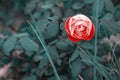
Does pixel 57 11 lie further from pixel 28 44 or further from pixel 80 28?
pixel 80 28

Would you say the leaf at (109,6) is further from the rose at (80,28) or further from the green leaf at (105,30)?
the rose at (80,28)

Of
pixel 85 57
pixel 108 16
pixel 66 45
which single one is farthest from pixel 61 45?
pixel 108 16

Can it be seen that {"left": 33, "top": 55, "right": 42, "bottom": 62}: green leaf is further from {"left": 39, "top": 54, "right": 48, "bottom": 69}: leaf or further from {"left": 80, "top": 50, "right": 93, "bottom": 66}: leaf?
{"left": 80, "top": 50, "right": 93, "bottom": 66}: leaf

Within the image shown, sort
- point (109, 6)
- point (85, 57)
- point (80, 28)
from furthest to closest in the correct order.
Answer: point (109, 6), point (85, 57), point (80, 28)

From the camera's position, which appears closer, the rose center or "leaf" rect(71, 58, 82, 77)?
the rose center

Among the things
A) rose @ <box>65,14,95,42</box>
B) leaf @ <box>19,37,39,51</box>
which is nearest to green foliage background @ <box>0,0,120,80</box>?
leaf @ <box>19,37,39,51</box>

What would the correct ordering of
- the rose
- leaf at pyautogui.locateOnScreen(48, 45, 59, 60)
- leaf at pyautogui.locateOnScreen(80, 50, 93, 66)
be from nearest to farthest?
the rose < leaf at pyautogui.locateOnScreen(80, 50, 93, 66) < leaf at pyautogui.locateOnScreen(48, 45, 59, 60)

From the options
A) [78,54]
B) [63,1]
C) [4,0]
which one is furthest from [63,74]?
[4,0]
